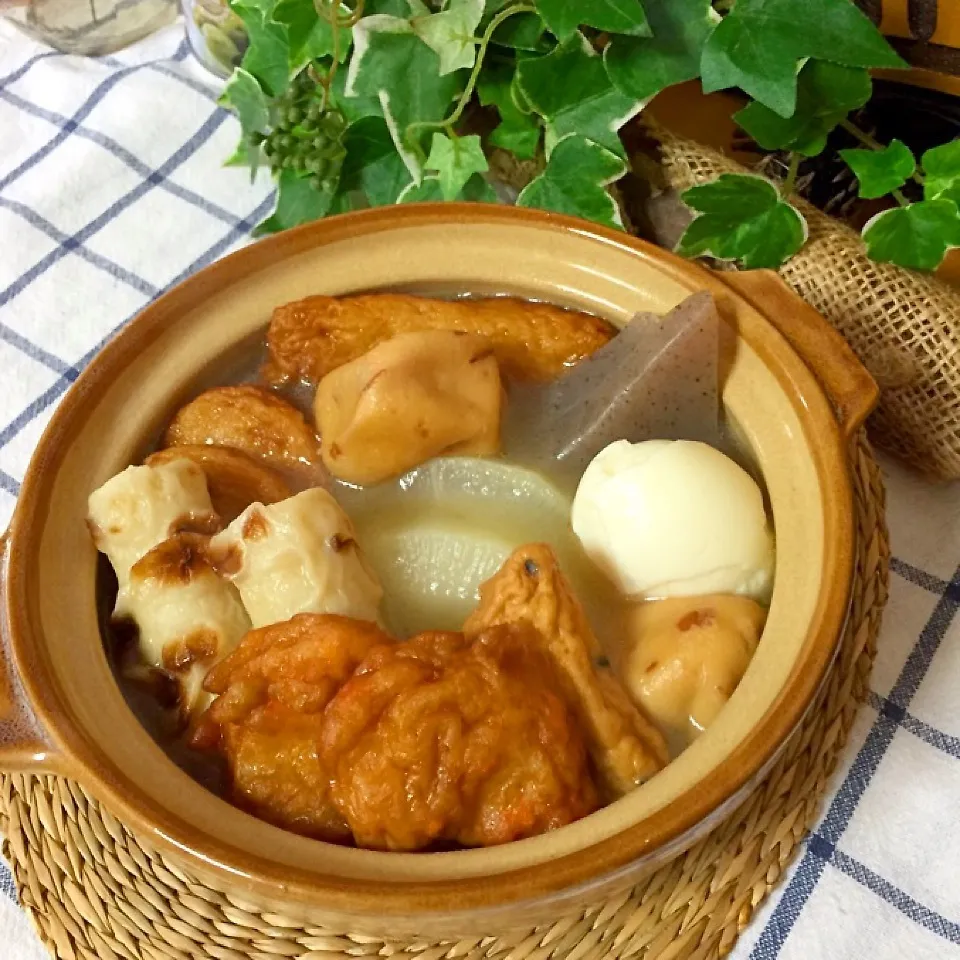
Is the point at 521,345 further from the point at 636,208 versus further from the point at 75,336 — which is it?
the point at 75,336

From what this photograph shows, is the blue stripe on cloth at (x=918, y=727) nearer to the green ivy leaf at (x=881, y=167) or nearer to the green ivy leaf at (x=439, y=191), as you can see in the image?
the green ivy leaf at (x=881, y=167)

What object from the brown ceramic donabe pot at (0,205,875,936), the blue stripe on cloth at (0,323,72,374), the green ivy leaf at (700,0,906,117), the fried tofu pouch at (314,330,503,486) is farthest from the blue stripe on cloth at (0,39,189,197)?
the green ivy leaf at (700,0,906,117)

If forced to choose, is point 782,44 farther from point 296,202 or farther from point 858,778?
point 858,778

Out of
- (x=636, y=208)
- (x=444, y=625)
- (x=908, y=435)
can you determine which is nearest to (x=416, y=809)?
(x=444, y=625)

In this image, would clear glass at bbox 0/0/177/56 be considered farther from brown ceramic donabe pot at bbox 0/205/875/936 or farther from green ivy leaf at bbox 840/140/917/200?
green ivy leaf at bbox 840/140/917/200

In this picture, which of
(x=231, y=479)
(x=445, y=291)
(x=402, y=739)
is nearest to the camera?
(x=402, y=739)

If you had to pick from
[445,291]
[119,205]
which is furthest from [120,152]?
[445,291]
